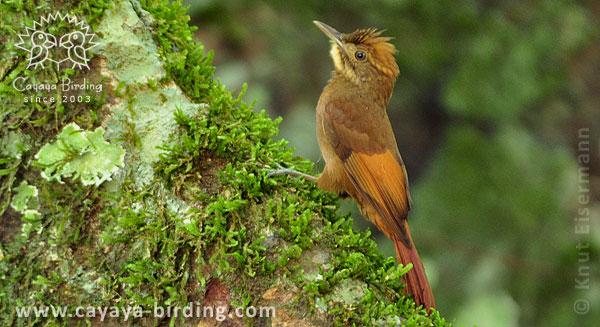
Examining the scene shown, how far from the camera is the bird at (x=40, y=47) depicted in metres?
2.05

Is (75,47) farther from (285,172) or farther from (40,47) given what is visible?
(285,172)

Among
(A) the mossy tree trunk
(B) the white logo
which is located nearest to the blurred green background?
(A) the mossy tree trunk

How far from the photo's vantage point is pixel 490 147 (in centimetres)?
464

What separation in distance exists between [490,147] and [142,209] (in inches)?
136

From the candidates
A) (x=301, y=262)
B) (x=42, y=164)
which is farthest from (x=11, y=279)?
(x=301, y=262)

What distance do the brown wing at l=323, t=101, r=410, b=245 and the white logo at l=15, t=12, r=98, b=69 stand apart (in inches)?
58.1

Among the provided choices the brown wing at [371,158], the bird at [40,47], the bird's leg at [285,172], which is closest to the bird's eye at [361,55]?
the brown wing at [371,158]

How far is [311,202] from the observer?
7.16 feet

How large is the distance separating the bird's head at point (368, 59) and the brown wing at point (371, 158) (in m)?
0.31

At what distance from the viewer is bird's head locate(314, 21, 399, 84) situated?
345 centimetres

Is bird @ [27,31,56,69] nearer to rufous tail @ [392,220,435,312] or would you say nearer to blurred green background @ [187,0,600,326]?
rufous tail @ [392,220,435,312]

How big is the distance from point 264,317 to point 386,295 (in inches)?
18.8

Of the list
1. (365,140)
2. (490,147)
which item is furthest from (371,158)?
(490,147)

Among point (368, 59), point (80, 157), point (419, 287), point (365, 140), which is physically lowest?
point (419, 287)
